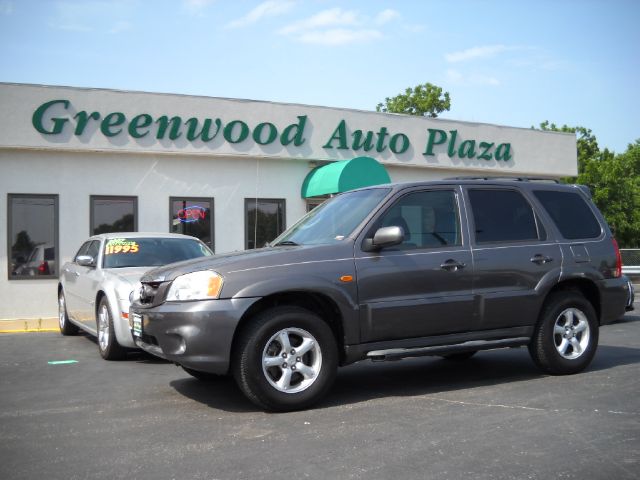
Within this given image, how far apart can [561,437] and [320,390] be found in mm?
1864

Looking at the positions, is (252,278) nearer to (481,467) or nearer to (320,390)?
(320,390)

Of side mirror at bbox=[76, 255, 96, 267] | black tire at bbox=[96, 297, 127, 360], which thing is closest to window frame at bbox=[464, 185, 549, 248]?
black tire at bbox=[96, 297, 127, 360]

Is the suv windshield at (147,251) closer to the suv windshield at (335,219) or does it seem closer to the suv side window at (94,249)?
the suv side window at (94,249)

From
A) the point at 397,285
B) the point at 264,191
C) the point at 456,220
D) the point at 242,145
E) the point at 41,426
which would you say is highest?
the point at 242,145

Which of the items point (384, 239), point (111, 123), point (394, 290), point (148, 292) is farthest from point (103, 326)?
point (111, 123)

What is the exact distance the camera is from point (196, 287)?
5.57 metres

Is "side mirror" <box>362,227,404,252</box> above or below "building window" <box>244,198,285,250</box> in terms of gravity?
below

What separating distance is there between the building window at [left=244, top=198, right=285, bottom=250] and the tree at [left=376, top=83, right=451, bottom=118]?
32635 mm

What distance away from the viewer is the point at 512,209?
6.93 metres

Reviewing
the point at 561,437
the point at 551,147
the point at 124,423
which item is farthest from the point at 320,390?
the point at 551,147

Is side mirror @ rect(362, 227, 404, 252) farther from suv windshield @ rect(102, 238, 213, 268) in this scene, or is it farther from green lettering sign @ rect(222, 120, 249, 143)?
green lettering sign @ rect(222, 120, 249, 143)

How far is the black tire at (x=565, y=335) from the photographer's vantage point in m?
6.80

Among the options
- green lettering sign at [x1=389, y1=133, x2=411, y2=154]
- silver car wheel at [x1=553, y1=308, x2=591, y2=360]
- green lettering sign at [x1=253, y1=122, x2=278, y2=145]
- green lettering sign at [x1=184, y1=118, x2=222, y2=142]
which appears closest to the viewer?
silver car wheel at [x1=553, y1=308, x2=591, y2=360]

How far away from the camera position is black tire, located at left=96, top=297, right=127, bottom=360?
8461mm
